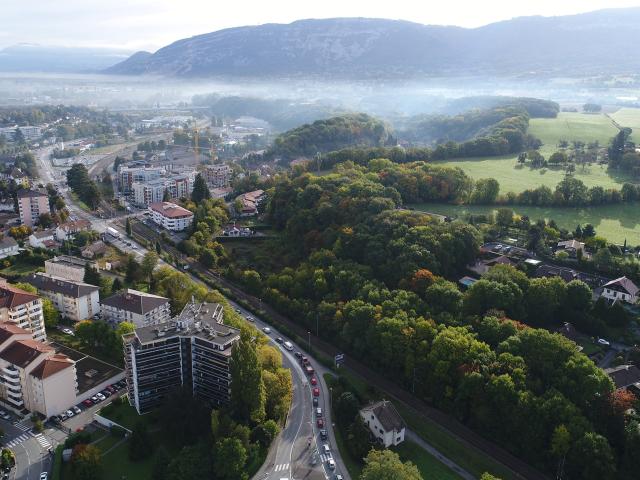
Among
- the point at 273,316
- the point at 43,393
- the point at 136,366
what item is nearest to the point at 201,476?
the point at 136,366

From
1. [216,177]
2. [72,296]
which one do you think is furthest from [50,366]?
[216,177]

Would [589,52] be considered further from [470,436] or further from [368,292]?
[470,436]

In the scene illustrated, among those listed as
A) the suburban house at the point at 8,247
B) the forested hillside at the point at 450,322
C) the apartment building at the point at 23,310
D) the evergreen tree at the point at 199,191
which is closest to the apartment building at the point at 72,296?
the apartment building at the point at 23,310

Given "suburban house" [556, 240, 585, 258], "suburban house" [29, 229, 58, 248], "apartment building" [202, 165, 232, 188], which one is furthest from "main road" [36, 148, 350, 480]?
"apartment building" [202, 165, 232, 188]

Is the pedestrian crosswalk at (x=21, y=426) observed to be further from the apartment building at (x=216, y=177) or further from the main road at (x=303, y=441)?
the apartment building at (x=216, y=177)

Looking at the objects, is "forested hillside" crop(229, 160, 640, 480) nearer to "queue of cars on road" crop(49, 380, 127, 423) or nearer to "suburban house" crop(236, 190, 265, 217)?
"suburban house" crop(236, 190, 265, 217)

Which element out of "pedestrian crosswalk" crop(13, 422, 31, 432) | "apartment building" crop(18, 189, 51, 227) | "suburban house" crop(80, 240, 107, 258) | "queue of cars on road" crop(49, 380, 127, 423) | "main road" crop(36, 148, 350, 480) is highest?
"apartment building" crop(18, 189, 51, 227)

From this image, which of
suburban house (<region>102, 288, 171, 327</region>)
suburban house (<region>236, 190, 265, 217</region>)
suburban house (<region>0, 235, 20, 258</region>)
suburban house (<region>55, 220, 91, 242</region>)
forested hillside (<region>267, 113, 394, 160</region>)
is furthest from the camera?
forested hillside (<region>267, 113, 394, 160</region>)
